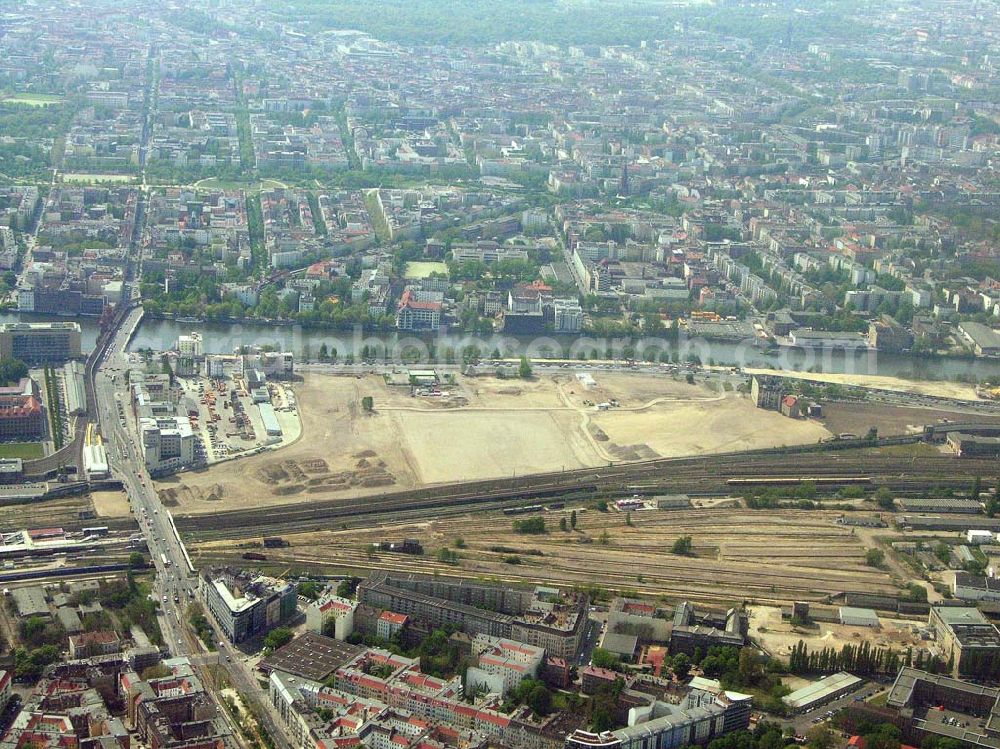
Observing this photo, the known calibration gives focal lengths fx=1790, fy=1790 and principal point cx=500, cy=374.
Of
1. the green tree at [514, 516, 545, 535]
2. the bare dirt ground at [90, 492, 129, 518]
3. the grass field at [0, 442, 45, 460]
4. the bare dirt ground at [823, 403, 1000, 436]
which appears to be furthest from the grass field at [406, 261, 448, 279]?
the bare dirt ground at [90, 492, 129, 518]

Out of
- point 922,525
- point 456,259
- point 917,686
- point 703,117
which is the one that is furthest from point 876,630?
point 703,117

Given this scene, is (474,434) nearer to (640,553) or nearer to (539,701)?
(640,553)

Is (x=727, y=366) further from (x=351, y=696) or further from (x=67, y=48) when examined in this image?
(x=67, y=48)

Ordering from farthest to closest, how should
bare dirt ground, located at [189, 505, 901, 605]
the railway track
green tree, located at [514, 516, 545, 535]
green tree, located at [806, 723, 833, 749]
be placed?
green tree, located at [514, 516, 545, 535] → the railway track → bare dirt ground, located at [189, 505, 901, 605] → green tree, located at [806, 723, 833, 749]

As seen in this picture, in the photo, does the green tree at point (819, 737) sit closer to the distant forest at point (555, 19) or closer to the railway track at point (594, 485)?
the railway track at point (594, 485)

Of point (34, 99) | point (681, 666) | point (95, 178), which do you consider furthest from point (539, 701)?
point (34, 99)

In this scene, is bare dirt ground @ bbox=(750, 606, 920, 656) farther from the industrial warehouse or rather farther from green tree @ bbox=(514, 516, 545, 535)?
green tree @ bbox=(514, 516, 545, 535)
